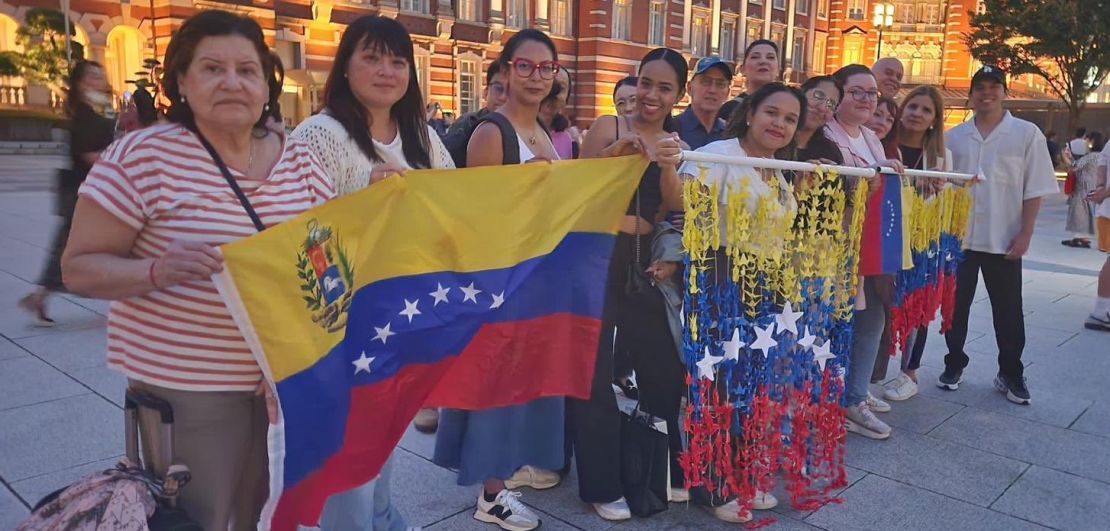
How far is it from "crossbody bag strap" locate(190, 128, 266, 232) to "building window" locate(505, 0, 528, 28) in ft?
99.5

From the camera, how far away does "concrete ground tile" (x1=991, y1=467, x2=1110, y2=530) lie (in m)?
3.19

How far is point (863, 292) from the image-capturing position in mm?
3887

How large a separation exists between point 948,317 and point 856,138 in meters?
1.40

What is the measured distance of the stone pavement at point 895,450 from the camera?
315cm

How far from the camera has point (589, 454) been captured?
3102mm

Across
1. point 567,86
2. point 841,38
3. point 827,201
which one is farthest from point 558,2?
point 827,201

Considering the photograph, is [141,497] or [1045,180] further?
[1045,180]

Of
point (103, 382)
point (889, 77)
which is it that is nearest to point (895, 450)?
point (889, 77)

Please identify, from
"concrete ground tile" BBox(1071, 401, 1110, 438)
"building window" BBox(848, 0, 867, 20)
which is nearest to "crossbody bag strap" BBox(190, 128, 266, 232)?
"concrete ground tile" BBox(1071, 401, 1110, 438)

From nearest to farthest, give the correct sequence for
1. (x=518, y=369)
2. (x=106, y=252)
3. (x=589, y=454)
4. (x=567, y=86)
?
(x=106, y=252) < (x=518, y=369) < (x=589, y=454) < (x=567, y=86)

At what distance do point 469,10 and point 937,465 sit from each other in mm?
28430

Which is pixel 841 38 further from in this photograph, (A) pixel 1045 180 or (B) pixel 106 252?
(B) pixel 106 252

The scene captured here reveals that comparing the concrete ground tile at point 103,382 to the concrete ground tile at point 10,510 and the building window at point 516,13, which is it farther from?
the building window at point 516,13

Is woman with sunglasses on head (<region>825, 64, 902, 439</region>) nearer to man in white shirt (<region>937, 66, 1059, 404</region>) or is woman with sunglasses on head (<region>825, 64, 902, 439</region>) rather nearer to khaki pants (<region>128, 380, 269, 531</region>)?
man in white shirt (<region>937, 66, 1059, 404</region>)
